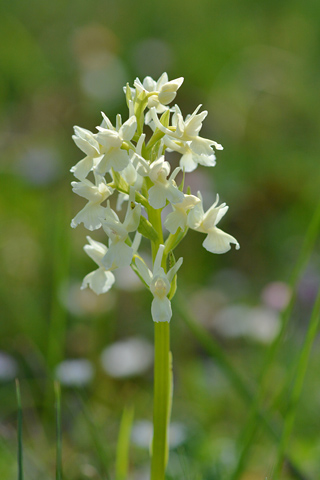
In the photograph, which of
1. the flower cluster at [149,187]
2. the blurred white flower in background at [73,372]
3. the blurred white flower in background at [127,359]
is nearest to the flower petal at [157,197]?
the flower cluster at [149,187]

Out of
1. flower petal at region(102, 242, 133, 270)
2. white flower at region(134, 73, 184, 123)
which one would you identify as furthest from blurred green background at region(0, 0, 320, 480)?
white flower at region(134, 73, 184, 123)

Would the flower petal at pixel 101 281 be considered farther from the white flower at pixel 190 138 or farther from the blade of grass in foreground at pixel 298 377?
the blade of grass in foreground at pixel 298 377

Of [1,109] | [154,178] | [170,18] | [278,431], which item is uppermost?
[154,178]

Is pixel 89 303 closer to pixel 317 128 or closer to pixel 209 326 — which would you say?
pixel 209 326

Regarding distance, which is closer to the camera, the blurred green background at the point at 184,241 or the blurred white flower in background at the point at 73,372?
the blurred white flower in background at the point at 73,372

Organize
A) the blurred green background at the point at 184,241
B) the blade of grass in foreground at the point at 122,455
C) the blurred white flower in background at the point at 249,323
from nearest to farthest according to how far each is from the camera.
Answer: the blade of grass in foreground at the point at 122,455 < the blurred green background at the point at 184,241 < the blurred white flower in background at the point at 249,323

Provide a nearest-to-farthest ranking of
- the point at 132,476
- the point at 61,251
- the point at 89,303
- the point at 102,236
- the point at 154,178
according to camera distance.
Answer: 1. the point at 154,178
2. the point at 132,476
3. the point at 61,251
4. the point at 89,303
5. the point at 102,236

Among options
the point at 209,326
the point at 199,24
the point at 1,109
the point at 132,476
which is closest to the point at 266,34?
the point at 199,24

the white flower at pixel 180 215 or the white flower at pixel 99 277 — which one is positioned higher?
the white flower at pixel 180 215
